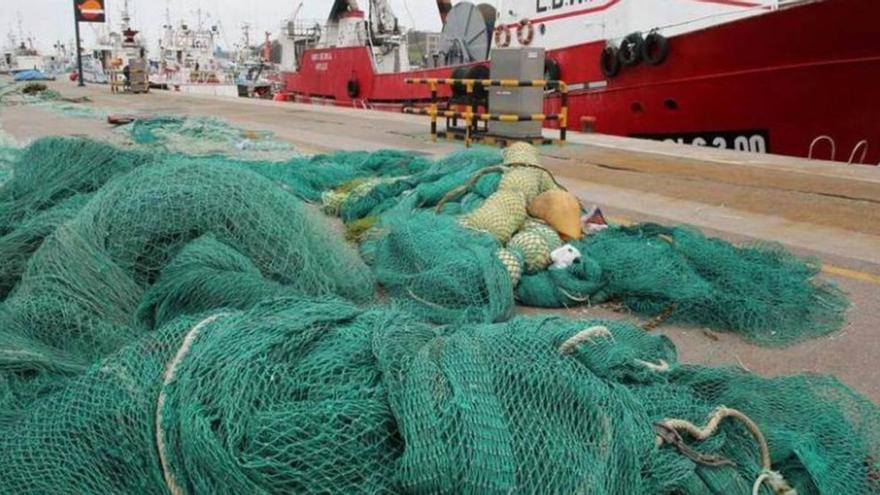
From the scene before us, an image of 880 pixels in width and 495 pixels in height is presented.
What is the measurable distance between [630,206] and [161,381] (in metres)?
5.66

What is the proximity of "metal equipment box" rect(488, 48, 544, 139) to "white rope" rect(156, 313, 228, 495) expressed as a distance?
974cm

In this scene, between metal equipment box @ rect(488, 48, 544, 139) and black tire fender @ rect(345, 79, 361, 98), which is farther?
black tire fender @ rect(345, 79, 361, 98)

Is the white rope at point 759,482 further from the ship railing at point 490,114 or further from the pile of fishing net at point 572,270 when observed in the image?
the ship railing at point 490,114

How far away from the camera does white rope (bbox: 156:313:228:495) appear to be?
1.98 metres

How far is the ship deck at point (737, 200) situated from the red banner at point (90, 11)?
1789 cm

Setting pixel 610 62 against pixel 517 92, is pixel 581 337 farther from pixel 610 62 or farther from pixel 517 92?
pixel 610 62

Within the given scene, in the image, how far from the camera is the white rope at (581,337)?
2406 mm

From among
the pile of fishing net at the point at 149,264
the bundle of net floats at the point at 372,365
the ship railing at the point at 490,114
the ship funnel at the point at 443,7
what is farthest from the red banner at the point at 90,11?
the pile of fishing net at the point at 149,264

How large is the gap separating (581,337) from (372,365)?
2.31 ft

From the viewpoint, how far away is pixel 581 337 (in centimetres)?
244

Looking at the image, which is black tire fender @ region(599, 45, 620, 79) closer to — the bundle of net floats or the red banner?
the bundle of net floats

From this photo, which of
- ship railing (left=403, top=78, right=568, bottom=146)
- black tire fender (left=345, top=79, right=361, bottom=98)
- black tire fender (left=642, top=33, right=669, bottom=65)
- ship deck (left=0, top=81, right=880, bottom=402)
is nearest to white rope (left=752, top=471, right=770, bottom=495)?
ship deck (left=0, top=81, right=880, bottom=402)

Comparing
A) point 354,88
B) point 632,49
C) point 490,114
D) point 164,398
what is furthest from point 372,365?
point 354,88

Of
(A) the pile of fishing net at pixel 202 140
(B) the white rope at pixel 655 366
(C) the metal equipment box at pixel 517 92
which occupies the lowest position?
(B) the white rope at pixel 655 366
